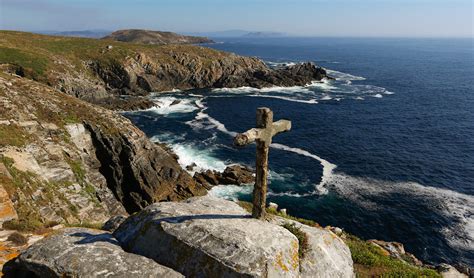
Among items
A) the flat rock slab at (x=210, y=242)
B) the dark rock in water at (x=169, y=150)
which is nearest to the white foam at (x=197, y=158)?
the dark rock in water at (x=169, y=150)

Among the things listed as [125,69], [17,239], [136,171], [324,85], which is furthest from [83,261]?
[324,85]

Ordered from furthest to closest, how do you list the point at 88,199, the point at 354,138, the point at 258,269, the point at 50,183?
the point at 354,138 → the point at 88,199 → the point at 50,183 → the point at 258,269

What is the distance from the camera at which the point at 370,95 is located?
10738 cm

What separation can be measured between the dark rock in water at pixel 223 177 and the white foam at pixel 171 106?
38.2 m

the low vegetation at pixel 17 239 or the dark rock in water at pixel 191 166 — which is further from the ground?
the low vegetation at pixel 17 239

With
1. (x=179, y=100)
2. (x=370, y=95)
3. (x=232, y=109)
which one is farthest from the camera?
(x=370, y=95)

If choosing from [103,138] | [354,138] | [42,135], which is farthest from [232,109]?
[42,135]

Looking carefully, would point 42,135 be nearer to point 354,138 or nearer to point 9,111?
point 9,111

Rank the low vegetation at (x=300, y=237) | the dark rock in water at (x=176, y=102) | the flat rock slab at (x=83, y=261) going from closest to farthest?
the flat rock slab at (x=83, y=261) < the low vegetation at (x=300, y=237) < the dark rock in water at (x=176, y=102)

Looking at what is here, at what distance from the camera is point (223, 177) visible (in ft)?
158

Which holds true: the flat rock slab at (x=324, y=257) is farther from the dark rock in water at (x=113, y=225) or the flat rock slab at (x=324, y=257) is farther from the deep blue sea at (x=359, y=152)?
the deep blue sea at (x=359, y=152)

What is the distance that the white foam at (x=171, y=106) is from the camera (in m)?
84.6

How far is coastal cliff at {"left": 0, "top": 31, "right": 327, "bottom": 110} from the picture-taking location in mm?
83500

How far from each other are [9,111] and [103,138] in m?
9.13
